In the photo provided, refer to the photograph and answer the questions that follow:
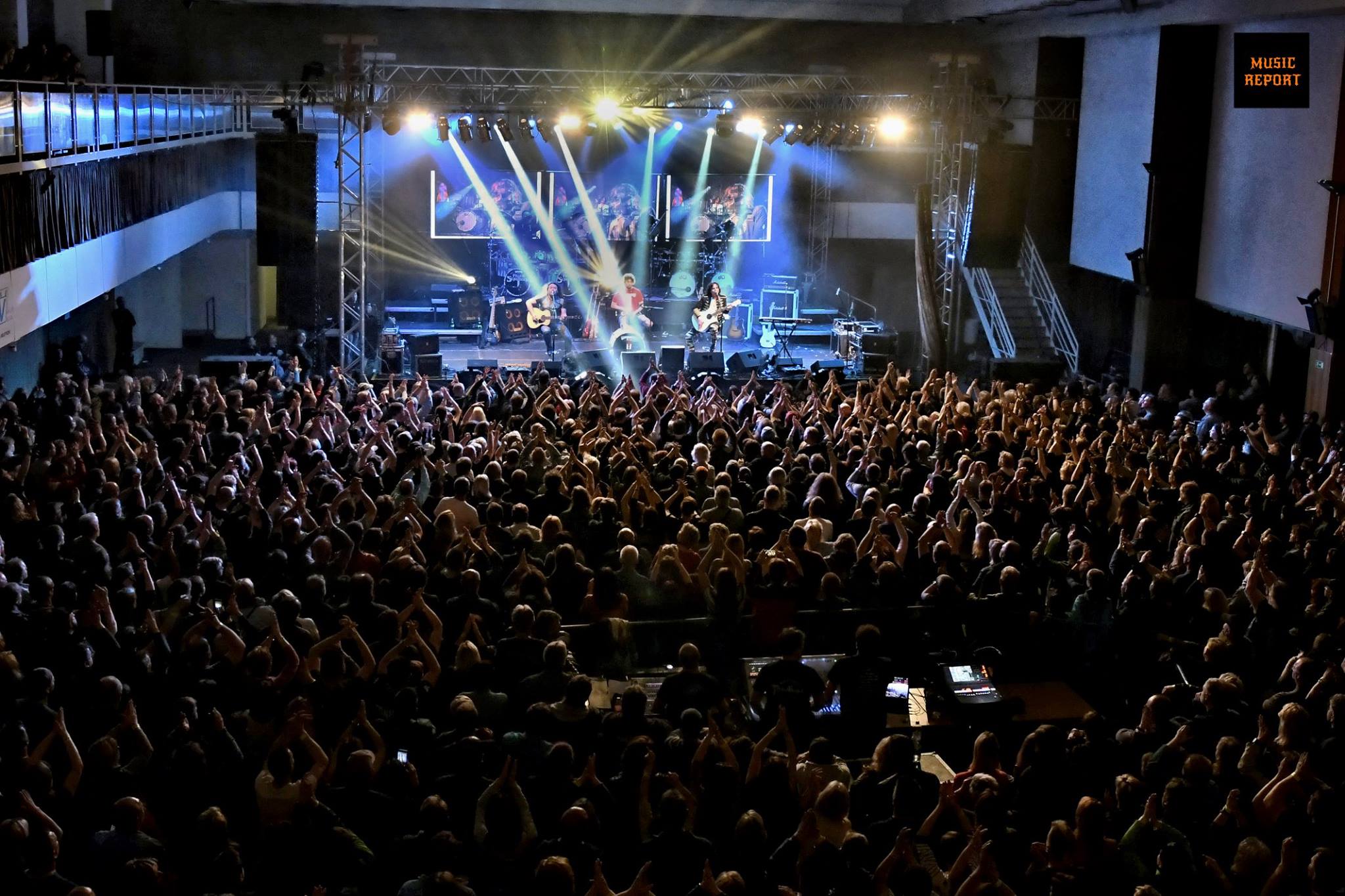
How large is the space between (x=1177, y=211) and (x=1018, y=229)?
2082 mm

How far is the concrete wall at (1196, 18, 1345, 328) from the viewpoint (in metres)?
14.1

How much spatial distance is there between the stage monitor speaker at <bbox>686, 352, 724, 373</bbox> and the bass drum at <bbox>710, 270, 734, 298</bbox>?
5.75 m

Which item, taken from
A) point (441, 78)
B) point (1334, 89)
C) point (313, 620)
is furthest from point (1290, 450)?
point (441, 78)

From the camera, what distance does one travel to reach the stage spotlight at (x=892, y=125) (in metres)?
18.0

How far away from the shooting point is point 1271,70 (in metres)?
13.4

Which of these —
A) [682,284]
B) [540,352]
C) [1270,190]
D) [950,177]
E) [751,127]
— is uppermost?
[751,127]

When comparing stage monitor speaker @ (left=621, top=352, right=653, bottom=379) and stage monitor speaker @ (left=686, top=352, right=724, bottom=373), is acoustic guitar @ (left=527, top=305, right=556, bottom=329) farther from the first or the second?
stage monitor speaker @ (left=686, top=352, right=724, bottom=373)

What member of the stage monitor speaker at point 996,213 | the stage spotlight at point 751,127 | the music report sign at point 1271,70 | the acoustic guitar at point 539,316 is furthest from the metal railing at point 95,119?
the music report sign at point 1271,70

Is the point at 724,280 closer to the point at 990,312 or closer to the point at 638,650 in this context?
the point at 990,312

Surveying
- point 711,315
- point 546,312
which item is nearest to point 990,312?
point 711,315

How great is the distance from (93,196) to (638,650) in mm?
9374

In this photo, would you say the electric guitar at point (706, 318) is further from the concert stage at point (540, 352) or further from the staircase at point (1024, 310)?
the staircase at point (1024, 310)

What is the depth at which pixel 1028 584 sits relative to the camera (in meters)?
8.01

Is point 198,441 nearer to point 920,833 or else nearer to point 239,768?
point 239,768
